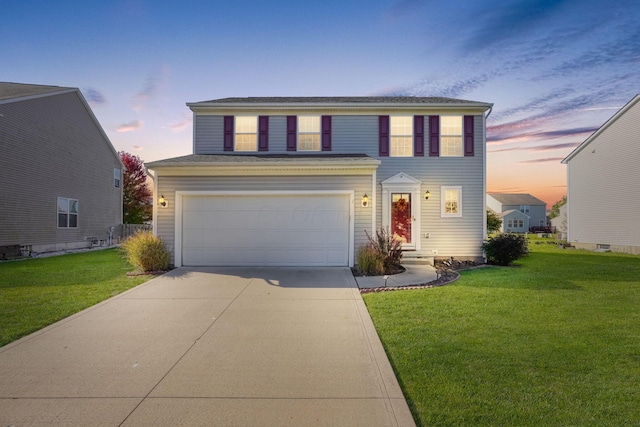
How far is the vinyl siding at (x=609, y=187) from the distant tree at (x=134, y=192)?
32.8 meters

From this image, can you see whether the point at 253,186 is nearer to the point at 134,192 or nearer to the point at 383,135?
the point at 383,135

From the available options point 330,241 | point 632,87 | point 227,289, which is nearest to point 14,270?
point 227,289

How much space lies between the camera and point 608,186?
62.9 feet

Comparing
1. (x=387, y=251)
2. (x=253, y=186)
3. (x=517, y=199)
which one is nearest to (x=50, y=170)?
(x=253, y=186)

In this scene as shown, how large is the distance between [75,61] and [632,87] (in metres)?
26.3

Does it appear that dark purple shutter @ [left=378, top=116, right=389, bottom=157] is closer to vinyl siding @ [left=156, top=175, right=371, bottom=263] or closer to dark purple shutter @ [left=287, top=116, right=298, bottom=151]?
vinyl siding @ [left=156, top=175, right=371, bottom=263]

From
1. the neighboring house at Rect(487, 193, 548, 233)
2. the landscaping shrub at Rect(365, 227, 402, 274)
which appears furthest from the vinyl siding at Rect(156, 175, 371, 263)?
A: the neighboring house at Rect(487, 193, 548, 233)

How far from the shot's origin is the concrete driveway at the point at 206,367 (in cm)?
308

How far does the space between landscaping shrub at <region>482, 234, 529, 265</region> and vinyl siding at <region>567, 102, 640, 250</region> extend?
9968 millimetres

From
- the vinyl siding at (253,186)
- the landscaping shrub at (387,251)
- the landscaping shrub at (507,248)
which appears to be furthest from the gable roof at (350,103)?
the landscaping shrub at (387,251)

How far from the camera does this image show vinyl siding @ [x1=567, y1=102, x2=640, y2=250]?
17.5m

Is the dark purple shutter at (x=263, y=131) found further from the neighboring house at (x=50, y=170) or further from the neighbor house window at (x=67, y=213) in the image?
the neighbor house window at (x=67, y=213)

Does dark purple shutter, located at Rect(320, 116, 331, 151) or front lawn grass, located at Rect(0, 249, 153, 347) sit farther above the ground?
dark purple shutter, located at Rect(320, 116, 331, 151)

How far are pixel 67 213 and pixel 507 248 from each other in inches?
795
